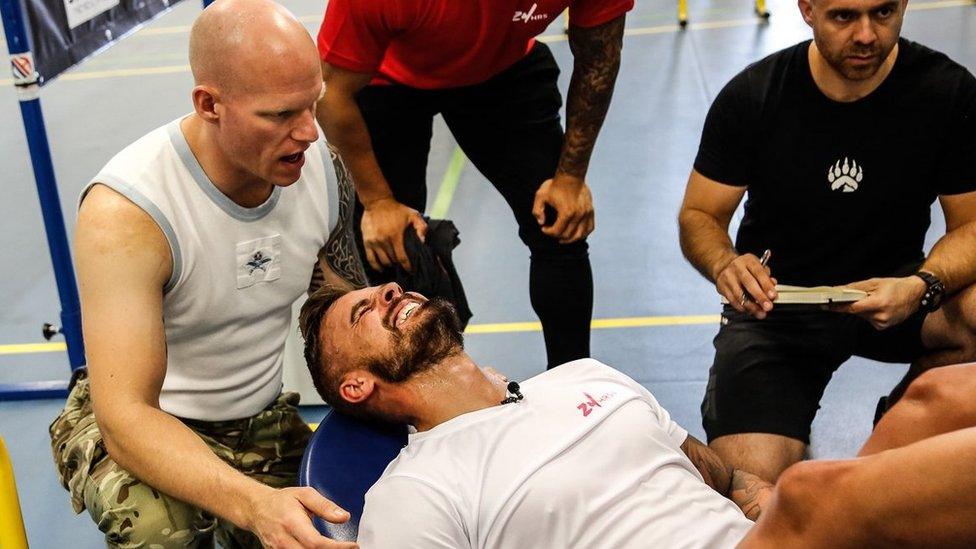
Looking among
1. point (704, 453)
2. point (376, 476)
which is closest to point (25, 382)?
point (376, 476)

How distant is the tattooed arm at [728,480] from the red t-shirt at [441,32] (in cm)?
147

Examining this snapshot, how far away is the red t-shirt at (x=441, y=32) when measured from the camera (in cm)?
321

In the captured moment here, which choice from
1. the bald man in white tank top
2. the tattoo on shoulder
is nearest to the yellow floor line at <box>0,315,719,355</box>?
the tattoo on shoulder

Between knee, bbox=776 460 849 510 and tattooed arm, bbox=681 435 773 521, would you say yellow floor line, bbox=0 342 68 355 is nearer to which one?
tattooed arm, bbox=681 435 773 521

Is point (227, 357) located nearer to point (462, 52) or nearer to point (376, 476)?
point (376, 476)

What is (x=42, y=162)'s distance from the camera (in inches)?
150

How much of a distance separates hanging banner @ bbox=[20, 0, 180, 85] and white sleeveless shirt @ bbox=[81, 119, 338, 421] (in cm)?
152

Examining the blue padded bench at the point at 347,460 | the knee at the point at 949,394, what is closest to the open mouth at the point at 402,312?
the blue padded bench at the point at 347,460

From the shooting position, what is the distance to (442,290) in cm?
323

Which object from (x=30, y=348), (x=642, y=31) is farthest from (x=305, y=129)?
(x=642, y=31)

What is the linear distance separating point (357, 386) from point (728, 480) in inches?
37.3

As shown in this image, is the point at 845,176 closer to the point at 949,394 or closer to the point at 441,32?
the point at 441,32

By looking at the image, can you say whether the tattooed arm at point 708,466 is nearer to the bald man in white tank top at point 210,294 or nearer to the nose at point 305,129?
the bald man in white tank top at point 210,294

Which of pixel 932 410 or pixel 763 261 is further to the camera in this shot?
pixel 763 261
